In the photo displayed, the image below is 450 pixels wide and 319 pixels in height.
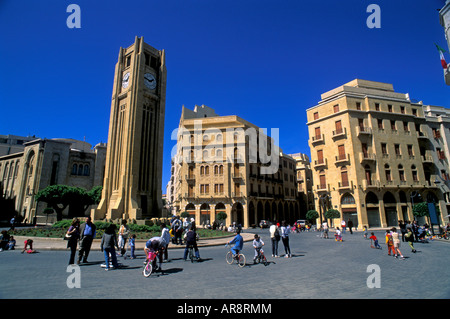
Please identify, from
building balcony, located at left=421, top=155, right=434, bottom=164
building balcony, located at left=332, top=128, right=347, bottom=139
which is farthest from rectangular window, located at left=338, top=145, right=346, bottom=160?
building balcony, located at left=421, top=155, right=434, bottom=164

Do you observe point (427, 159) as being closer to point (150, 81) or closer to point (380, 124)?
point (380, 124)

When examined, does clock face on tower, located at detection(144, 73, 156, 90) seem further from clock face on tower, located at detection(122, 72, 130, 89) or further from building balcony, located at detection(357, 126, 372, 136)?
building balcony, located at detection(357, 126, 372, 136)

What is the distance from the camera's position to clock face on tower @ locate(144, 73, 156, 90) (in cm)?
3445

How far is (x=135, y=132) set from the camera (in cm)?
3189

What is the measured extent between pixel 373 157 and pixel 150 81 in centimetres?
3461

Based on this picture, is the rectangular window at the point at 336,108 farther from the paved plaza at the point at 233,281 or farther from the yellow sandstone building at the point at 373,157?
the paved plaza at the point at 233,281

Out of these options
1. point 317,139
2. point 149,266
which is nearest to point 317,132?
point 317,139

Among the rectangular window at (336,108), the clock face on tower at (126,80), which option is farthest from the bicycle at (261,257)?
the rectangular window at (336,108)

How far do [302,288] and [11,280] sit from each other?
817 cm

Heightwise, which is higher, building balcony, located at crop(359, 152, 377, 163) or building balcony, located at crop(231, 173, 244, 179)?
building balcony, located at crop(359, 152, 377, 163)

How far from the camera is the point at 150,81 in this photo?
35.0 m

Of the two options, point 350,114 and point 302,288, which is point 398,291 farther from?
point 350,114

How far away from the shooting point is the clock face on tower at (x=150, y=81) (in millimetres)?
34447
